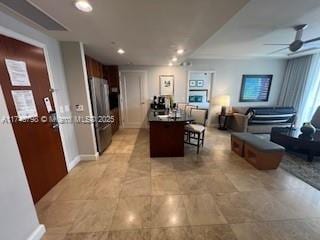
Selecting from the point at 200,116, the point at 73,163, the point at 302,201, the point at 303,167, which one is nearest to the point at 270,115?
Answer: the point at 303,167

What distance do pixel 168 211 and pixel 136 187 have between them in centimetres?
65

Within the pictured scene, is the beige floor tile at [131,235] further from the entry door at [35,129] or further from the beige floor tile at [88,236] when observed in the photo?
the entry door at [35,129]

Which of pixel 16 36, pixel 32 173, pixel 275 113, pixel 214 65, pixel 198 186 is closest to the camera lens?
pixel 16 36

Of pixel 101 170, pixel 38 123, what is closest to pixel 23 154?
pixel 38 123

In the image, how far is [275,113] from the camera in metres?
4.65

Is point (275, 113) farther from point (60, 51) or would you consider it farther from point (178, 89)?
point (60, 51)

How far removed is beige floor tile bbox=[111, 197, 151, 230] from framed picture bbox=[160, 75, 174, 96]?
4076mm

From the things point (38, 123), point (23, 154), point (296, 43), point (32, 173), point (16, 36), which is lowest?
point (32, 173)

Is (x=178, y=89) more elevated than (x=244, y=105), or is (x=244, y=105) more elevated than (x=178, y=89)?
(x=178, y=89)

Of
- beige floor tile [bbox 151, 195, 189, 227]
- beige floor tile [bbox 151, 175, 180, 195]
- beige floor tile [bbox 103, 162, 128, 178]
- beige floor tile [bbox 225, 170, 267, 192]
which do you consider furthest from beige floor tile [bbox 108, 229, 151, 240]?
beige floor tile [bbox 225, 170, 267, 192]

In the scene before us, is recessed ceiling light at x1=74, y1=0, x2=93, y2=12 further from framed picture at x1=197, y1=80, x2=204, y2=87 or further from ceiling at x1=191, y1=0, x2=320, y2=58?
framed picture at x1=197, y1=80, x2=204, y2=87

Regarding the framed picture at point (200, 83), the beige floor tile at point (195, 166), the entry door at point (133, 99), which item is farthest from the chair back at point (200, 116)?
the framed picture at point (200, 83)

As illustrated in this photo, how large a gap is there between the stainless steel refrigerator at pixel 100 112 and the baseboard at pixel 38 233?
5.94 feet

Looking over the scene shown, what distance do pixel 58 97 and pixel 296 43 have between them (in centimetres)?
440
